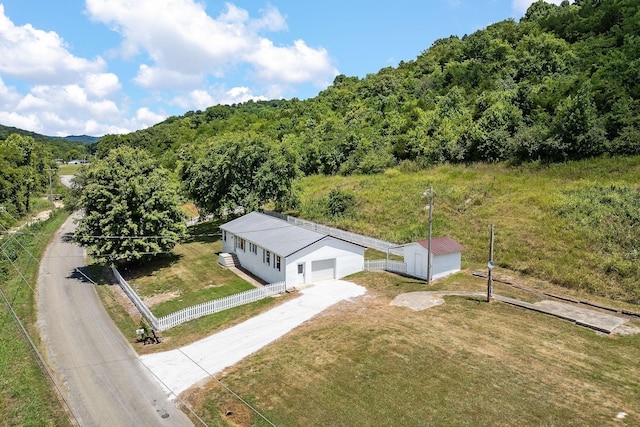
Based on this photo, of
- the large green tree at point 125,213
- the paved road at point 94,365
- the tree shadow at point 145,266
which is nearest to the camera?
the paved road at point 94,365

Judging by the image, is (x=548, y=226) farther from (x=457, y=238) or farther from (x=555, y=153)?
(x=555, y=153)

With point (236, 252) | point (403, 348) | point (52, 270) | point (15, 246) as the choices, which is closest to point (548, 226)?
point (403, 348)

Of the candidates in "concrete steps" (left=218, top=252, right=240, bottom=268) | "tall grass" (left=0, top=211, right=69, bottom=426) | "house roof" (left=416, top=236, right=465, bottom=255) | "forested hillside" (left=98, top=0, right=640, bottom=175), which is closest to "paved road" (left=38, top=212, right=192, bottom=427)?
"tall grass" (left=0, top=211, right=69, bottom=426)

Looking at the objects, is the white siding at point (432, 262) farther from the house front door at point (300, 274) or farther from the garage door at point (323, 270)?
Answer: the house front door at point (300, 274)

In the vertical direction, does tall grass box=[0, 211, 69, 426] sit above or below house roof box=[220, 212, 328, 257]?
below

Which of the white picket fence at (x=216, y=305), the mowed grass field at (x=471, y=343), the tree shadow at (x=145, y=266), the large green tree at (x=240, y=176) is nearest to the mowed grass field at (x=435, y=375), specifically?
the mowed grass field at (x=471, y=343)

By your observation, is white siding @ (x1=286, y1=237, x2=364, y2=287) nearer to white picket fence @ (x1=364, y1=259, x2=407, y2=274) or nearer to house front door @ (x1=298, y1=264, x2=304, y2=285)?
house front door @ (x1=298, y1=264, x2=304, y2=285)
